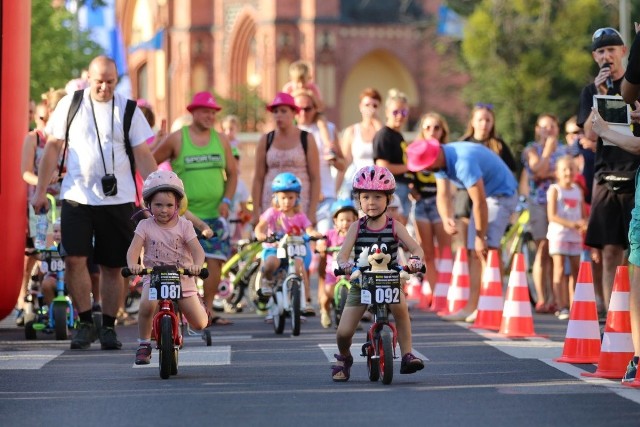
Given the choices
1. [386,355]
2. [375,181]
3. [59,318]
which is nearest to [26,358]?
[59,318]

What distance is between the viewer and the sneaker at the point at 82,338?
14.4 metres

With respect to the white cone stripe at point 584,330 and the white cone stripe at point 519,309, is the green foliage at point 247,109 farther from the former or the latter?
the white cone stripe at point 584,330

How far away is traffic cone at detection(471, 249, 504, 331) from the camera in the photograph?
1633 cm

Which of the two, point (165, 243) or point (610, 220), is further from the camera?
point (610, 220)

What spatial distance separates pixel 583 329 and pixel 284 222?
4404mm

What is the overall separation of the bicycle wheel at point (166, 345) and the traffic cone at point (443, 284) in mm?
7810

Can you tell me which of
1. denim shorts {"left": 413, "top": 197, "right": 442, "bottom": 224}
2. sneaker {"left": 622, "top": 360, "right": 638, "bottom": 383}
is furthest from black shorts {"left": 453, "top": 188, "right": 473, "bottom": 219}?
sneaker {"left": 622, "top": 360, "right": 638, "bottom": 383}

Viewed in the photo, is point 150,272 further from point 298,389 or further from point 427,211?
point 427,211

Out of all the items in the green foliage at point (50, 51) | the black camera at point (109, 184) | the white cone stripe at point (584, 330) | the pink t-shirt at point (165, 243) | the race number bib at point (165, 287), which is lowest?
the white cone stripe at point (584, 330)

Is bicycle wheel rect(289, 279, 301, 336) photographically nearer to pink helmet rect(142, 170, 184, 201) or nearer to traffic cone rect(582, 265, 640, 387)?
pink helmet rect(142, 170, 184, 201)

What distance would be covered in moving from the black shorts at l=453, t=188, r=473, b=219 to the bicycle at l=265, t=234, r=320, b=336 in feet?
6.38

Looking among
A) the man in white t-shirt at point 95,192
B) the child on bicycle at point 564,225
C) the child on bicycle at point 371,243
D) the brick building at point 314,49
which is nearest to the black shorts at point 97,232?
the man in white t-shirt at point 95,192

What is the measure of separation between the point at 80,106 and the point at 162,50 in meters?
62.3

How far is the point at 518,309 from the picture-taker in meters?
15.5
